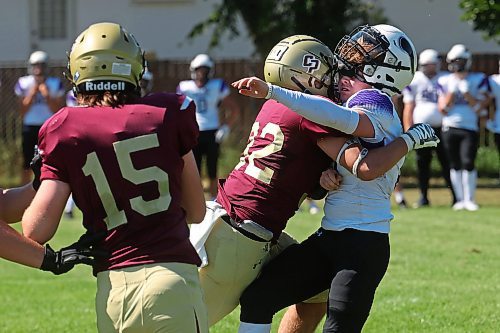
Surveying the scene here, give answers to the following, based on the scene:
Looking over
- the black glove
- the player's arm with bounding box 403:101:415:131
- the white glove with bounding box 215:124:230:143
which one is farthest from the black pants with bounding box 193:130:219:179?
the black glove

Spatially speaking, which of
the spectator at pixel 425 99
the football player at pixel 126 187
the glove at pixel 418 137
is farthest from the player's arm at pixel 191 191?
the spectator at pixel 425 99

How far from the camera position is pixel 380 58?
14.1 feet

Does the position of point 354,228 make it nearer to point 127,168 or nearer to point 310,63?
point 310,63

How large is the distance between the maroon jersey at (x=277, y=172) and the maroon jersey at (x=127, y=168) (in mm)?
860

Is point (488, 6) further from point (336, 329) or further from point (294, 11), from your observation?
point (336, 329)

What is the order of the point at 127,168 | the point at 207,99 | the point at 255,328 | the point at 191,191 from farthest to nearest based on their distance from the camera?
the point at 207,99, the point at 255,328, the point at 191,191, the point at 127,168

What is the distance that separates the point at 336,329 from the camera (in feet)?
13.9

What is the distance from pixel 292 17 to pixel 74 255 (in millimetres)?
14944

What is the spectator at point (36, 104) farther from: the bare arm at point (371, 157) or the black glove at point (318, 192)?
the bare arm at point (371, 157)

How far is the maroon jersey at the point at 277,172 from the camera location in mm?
4340

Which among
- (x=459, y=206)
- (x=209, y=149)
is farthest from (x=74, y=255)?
(x=459, y=206)

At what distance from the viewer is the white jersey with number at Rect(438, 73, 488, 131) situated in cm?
1327

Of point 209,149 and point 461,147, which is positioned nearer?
point 209,149

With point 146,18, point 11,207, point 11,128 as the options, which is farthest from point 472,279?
point 146,18
